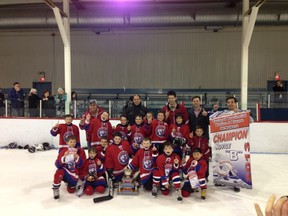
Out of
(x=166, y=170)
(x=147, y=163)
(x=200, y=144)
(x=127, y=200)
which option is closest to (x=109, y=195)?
(x=127, y=200)

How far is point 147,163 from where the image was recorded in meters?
3.87

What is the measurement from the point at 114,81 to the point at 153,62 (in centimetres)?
221

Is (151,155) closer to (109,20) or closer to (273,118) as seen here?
(273,118)

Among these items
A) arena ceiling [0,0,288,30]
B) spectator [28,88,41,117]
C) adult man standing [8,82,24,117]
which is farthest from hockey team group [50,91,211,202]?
arena ceiling [0,0,288,30]

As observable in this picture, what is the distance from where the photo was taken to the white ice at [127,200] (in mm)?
3207

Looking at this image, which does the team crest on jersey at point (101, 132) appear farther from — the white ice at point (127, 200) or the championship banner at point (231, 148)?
the championship banner at point (231, 148)

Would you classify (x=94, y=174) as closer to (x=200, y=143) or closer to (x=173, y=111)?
(x=173, y=111)

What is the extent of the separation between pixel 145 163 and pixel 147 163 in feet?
0.09

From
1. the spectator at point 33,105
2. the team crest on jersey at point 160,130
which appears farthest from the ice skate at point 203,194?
the spectator at point 33,105

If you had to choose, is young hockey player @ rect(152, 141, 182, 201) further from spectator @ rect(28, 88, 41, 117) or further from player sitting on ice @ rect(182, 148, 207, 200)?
spectator @ rect(28, 88, 41, 117)

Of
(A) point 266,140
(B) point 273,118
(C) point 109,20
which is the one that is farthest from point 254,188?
(C) point 109,20

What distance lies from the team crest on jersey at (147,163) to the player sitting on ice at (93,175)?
2.04 ft

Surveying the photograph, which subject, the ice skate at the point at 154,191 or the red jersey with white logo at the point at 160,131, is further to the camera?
the red jersey with white logo at the point at 160,131

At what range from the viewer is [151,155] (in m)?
3.92
